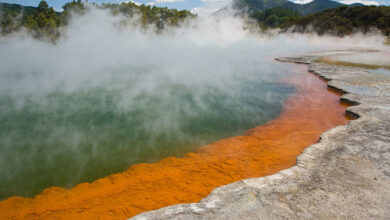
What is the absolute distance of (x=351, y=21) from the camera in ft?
108

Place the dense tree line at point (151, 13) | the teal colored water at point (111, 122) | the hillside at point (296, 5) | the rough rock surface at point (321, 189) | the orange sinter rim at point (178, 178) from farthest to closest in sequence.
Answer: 1. the hillside at point (296, 5)
2. the dense tree line at point (151, 13)
3. the teal colored water at point (111, 122)
4. the orange sinter rim at point (178, 178)
5. the rough rock surface at point (321, 189)

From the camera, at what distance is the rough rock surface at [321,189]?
6.52 ft

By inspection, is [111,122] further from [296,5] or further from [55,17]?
[296,5]

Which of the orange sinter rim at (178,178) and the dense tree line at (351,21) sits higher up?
the dense tree line at (351,21)

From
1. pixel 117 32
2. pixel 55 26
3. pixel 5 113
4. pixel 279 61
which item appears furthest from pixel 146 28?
pixel 5 113

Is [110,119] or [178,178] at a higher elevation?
[110,119]

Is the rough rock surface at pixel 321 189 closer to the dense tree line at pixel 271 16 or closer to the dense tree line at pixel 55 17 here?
the dense tree line at pixel 55 17

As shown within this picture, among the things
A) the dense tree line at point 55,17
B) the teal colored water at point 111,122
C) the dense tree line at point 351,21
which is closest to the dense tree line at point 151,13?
the dense tree line at point 55,17

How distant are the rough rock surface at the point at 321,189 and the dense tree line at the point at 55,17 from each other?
27.0 m

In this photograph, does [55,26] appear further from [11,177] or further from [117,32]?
[11,177]

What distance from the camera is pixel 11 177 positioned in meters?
3.41

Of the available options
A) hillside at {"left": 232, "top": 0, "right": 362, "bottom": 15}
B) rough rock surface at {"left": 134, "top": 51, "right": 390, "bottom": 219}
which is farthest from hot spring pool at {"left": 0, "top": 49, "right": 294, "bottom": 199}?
hillside at {"left": 232, "top": 0, "right": 362, "bottom": 15}

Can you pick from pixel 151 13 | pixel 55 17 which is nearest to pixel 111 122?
pixel 55 17

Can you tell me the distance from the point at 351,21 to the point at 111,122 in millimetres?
38786
